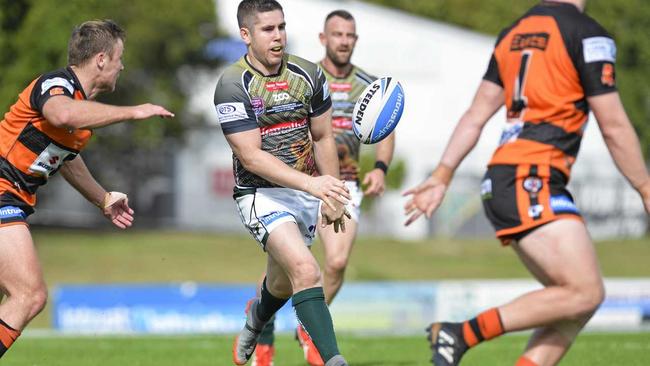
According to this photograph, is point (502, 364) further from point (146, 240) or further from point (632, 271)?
point (146, 240)

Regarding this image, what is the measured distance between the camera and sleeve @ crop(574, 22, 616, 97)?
5574mm

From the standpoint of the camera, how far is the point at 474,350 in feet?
35.4

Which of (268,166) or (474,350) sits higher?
(268,166)

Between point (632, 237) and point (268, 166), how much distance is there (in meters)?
26.5

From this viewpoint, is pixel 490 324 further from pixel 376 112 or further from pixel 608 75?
pixel 376 112

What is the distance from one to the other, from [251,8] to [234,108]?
700 millimetres

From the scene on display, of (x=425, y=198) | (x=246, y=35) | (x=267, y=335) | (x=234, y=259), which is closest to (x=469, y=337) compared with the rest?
(x=425, y=198)

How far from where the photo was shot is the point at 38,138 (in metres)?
7.04

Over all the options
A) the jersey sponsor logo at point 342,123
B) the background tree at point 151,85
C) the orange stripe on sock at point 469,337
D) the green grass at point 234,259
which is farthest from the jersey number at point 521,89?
the background tree at point 151,85

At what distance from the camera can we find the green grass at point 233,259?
2484cm

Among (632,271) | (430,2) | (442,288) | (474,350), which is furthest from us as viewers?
(430,2)

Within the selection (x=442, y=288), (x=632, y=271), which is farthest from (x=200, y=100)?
(x=442, y=288)

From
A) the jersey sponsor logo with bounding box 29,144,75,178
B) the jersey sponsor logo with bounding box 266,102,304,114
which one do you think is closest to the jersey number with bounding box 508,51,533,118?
the jersey sponsor logo with bounding box 266,102,304,114

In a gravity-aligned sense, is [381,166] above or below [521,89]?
below
